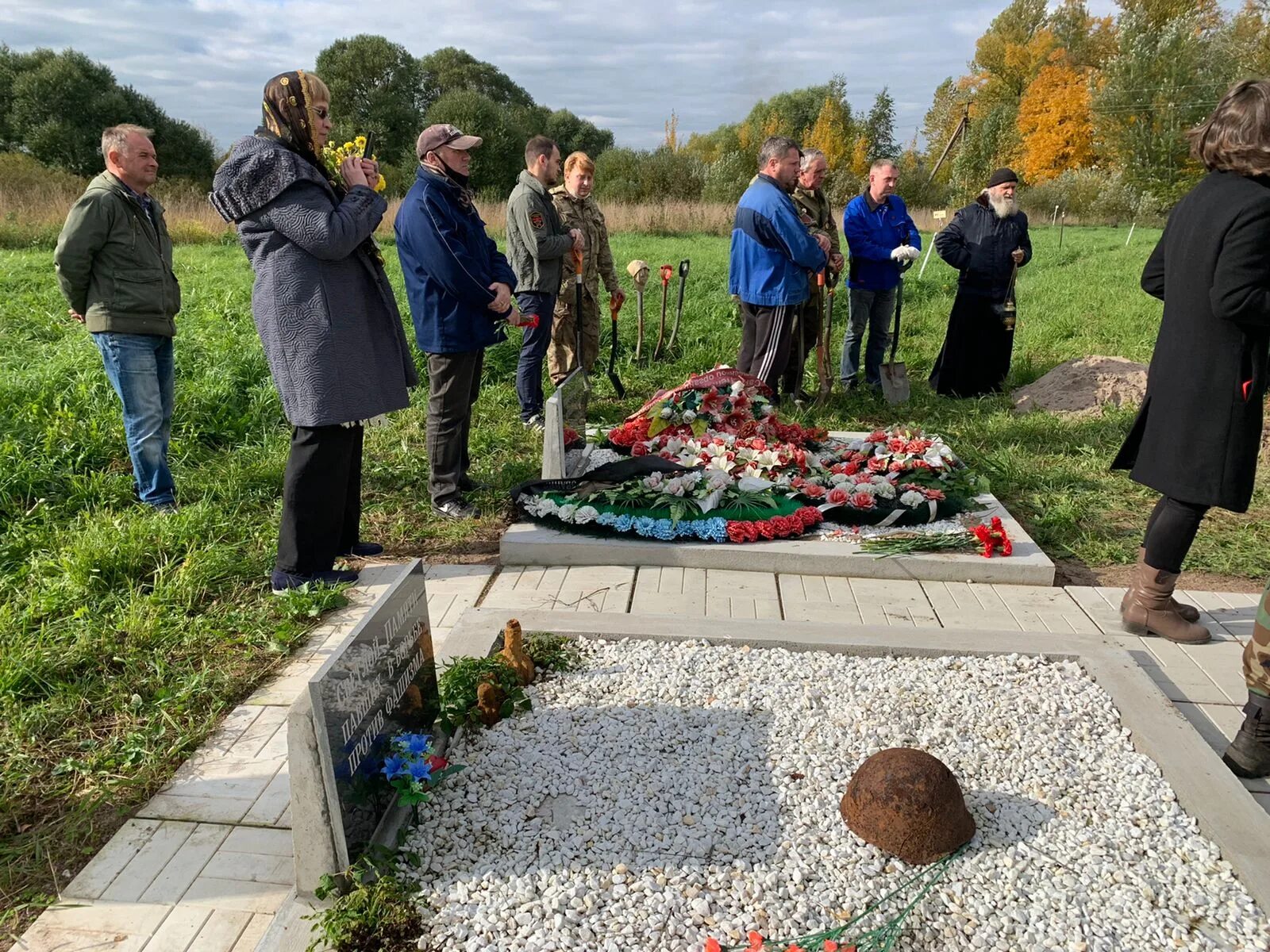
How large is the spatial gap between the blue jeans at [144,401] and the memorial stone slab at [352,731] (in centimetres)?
293

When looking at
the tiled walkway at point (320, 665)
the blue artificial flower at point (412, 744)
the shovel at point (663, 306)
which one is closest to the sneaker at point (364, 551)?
the tiled walkway at point (320, 665)

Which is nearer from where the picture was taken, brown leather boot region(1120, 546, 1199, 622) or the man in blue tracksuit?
brown leather boot region(1120, 546, 1199, 622)

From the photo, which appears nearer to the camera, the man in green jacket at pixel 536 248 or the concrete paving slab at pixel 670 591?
the concrete paving slab at pixel 670 591

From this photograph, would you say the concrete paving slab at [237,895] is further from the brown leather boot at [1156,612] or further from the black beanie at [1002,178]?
the black beanie at [1002,178]

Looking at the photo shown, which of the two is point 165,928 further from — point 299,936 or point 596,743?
point 596,743

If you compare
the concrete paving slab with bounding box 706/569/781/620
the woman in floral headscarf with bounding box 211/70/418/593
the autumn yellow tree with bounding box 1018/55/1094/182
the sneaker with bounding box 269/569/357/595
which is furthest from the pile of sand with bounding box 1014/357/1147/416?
the autumn yellow tree with bounding box 1018/55/1094/182

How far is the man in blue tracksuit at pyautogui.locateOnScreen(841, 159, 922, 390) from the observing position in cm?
707

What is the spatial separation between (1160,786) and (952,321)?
5693 millimetres

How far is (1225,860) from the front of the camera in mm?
2174

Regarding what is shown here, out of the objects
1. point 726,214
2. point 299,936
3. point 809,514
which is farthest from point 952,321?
point 726,214

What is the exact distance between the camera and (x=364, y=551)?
4250 millimetres

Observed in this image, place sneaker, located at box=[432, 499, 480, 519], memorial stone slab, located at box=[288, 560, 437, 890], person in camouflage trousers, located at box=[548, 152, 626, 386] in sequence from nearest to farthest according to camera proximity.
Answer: memorial stone slab, located at box=[288, 560, 437, 890] < sneaker, located at box=[432, 499, 480, 519] < person in camouflage trousers, located at box=[548, 152, 626, 386]

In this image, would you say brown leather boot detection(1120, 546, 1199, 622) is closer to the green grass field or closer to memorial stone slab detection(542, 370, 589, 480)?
the green grass field

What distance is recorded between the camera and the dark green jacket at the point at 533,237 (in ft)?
19.8
